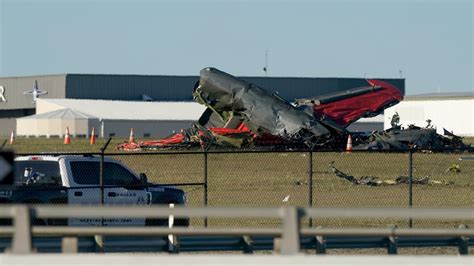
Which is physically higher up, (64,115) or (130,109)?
(130,109)

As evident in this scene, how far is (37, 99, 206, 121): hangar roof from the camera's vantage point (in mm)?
88062

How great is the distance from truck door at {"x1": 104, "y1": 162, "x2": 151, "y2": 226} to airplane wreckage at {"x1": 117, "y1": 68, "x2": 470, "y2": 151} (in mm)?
21549

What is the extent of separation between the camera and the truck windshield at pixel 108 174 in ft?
74.6

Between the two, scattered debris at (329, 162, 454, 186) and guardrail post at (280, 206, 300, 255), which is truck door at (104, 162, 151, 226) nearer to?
guardrail post at (280, 206, 300, 255)

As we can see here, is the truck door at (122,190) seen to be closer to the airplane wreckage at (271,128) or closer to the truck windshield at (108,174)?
the truck windshield at (108,174)

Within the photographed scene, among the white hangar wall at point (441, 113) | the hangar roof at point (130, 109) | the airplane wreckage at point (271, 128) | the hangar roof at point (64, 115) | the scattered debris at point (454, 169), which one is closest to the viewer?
the scattered debris at point (454, 169)

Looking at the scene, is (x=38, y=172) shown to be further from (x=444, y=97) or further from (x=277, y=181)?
(x=444, y=97)

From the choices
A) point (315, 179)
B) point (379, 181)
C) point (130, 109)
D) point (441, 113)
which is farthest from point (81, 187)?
point (130, 109)

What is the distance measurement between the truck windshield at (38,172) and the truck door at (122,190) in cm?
94

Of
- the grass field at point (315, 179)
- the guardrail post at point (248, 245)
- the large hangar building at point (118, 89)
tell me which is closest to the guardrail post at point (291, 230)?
the guardrail post at point (248, 245)

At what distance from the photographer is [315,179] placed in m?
34.3

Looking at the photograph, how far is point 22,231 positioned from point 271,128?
34.5 metres

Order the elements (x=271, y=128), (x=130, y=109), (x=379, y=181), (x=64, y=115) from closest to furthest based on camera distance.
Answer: (x=379, y=181) → (x=271, y=128) → (x=64, y=115) → (x=130, y=109)

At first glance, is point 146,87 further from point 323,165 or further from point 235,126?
point 323,165
